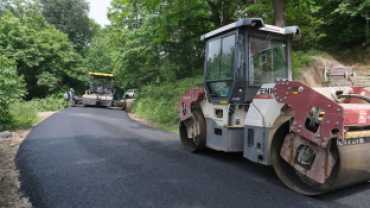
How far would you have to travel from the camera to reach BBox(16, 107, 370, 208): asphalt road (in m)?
3.12

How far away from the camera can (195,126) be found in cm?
547

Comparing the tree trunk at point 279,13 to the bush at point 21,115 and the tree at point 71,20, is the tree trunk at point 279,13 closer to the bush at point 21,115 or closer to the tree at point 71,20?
the bush at point 21,115

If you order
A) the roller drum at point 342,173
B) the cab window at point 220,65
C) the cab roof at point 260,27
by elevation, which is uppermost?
the cab roof at point 260,27

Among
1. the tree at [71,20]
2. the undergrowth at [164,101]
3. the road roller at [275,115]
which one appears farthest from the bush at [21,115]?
the tree at [71,20]

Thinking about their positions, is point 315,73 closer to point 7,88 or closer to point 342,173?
point 342,173

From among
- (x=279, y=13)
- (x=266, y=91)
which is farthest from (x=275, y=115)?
(x=279, y=13)

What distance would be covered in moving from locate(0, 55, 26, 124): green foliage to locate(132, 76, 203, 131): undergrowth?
16.5ft

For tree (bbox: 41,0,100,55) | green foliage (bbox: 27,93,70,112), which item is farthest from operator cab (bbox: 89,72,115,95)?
tree (bbox: 41,0,100,55)

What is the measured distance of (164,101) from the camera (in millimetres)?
12211

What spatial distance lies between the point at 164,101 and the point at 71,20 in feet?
97.9

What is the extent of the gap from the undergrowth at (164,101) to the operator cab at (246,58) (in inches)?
209

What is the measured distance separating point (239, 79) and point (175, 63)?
10.4 metres

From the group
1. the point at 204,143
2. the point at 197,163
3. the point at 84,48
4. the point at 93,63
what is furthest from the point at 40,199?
the point at 84,48

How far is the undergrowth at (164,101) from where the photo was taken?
1114cm
